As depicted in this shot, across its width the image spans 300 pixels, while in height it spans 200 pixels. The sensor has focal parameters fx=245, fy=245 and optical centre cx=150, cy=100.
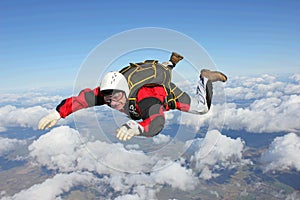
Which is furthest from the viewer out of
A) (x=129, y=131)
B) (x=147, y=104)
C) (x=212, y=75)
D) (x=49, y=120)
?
(x=212, y=75)

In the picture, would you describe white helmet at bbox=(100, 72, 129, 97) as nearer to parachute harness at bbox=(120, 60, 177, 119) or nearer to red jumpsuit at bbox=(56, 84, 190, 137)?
parachute harness at bbox=(120, 60, 177, 119)

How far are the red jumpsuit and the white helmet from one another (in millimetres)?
182

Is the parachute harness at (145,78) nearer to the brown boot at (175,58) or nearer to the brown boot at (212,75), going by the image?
the brown boot at (175,58)

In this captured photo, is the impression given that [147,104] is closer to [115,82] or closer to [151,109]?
[151,109]

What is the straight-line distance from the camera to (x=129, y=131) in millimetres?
2178

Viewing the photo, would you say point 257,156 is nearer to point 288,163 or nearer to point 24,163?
point 288,163

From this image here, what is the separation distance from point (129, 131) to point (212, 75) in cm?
172

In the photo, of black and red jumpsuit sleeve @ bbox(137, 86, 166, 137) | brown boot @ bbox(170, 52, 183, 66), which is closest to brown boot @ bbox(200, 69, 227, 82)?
brown boot @ bbox(170, 52, 183, 66)

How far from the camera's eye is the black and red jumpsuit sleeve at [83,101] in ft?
11.2

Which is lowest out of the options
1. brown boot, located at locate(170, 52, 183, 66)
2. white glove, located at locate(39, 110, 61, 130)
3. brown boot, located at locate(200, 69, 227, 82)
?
white glove, located at locate(39, 110, 61, 130)

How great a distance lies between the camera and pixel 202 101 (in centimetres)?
346

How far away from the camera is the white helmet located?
8.99ft

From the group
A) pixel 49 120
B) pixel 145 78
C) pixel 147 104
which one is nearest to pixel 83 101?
pixel 49 120

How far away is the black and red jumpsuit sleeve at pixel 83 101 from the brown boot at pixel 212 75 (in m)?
1.45
